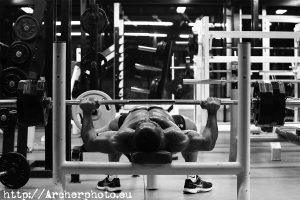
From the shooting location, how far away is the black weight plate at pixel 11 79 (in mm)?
3041

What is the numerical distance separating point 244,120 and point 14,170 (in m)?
1.78

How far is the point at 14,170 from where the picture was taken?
2.89 meters

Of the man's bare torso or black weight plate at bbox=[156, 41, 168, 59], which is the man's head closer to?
the man's bare torso

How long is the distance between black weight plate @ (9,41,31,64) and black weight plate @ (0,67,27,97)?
0.39 feet

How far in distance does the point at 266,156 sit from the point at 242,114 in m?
2.74

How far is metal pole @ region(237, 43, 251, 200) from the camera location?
1877 mm

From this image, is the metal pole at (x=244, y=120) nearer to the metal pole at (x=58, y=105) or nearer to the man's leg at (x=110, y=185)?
the metal pole at (x=58, y=105)

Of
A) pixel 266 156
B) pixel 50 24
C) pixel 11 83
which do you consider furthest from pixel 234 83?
pixel 11 83

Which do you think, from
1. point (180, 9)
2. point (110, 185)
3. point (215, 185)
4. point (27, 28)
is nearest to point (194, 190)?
point (215, 185)

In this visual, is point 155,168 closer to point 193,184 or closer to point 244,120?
point 244,120

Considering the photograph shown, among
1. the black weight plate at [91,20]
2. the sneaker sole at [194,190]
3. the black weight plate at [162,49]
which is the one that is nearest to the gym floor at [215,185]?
the sneaker sole at [194,190]

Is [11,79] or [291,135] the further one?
[11,79]

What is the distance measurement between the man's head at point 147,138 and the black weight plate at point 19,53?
1647mm

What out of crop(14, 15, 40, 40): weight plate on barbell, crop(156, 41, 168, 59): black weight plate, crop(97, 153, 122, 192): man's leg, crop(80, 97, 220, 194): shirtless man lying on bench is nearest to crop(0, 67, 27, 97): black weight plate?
crop(14, 15, 40, 40): weight plate on barbell
